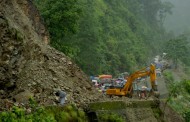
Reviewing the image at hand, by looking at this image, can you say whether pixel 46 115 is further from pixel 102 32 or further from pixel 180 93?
pixel 102 32

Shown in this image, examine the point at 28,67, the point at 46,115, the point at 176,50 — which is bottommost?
the point at 46,115

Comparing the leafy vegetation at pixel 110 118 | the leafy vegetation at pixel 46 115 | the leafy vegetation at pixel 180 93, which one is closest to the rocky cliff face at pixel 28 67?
the leafy vegetation at pixel 110 118

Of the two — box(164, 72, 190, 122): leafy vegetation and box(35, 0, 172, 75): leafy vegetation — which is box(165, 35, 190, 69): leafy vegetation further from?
box(164, 72, 190, 122): leafy vegetation

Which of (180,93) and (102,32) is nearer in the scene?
(180,93)

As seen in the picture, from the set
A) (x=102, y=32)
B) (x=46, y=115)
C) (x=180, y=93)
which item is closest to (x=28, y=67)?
(x=46, y=115)

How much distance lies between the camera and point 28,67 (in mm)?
15102

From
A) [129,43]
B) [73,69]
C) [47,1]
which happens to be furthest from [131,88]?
[129,43]

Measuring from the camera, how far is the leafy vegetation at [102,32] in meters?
27.7

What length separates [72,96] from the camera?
15430 mm

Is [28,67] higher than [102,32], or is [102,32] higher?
[102,32]

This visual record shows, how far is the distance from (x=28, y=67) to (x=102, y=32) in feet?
118

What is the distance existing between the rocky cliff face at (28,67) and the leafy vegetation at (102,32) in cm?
821

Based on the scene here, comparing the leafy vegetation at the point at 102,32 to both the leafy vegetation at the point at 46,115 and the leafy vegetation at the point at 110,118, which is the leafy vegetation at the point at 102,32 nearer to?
the leafy vegetation at the point at 110,118

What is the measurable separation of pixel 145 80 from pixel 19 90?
31440 mm
